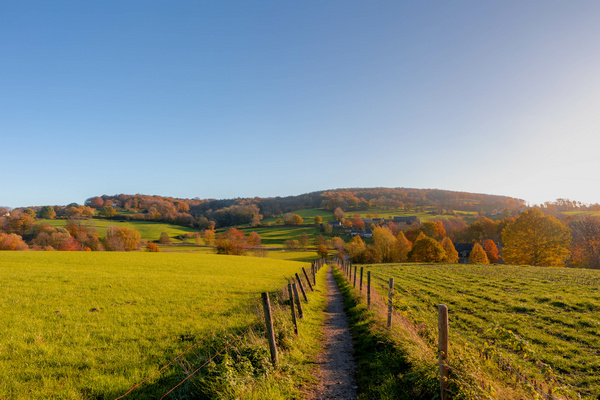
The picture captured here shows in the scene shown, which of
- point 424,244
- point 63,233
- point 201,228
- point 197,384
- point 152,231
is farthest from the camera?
point 201,228

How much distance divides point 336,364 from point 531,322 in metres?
11.5

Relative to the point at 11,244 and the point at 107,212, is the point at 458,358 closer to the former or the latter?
the point at 11,244

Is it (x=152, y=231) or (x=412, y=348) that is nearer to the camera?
(x=412, y=348)

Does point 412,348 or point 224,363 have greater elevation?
point 224,363

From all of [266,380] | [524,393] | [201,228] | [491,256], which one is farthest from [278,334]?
[201,228]

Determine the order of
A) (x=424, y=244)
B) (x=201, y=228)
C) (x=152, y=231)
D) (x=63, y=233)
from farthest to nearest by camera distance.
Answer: (x=201, y=228)
(x=152, y=231)
(x=63, y=233)
(x=424, y=244)

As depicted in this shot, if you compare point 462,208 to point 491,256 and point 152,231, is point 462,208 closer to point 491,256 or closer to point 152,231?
point 491,256

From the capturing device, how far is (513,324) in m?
12.9

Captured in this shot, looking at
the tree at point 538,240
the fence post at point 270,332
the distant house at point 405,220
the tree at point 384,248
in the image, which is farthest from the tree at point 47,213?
the tree at point 538,240

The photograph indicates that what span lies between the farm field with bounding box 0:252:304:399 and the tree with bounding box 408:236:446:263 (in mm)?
52189

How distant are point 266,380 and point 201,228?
452ft

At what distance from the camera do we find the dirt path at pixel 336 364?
22.8 feet

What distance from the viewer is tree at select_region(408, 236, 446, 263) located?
191 ft

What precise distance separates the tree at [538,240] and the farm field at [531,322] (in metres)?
28.2
